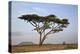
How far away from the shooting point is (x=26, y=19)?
238cm

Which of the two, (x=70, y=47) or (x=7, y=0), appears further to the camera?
(x=70, y=47)

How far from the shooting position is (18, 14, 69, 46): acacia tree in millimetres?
2402

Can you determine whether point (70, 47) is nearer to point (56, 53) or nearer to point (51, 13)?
point (56, 53)

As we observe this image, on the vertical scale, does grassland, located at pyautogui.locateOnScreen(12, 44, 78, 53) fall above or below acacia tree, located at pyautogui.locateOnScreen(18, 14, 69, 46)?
below

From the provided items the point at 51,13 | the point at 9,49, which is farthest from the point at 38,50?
the point at 51,13

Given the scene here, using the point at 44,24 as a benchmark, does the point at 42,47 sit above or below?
below

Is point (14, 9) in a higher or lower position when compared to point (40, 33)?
higher

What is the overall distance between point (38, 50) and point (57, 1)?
78cm

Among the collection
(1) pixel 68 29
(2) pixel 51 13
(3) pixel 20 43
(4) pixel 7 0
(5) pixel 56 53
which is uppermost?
(4) pixel 7 0

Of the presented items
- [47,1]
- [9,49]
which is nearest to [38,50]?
[9,49]

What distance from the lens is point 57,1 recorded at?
2.56 metres

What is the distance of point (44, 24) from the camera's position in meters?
2.46

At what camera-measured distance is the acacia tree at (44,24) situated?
7.88 feet

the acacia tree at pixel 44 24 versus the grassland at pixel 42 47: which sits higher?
the acacia tree at pixel 44 24
